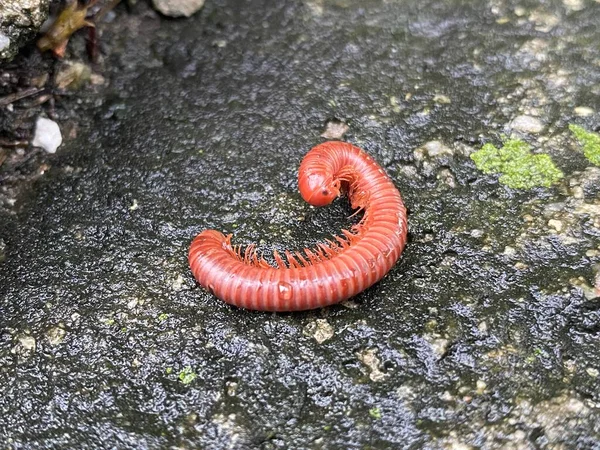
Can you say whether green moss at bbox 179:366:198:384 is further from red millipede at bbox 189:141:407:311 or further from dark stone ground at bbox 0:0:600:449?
red millipede at bbox 189:141:407:311

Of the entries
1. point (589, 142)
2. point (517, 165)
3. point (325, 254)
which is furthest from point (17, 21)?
point (589, 142)

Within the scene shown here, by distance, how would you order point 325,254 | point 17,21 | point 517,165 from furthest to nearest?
point 517,165
point 325,254
point 17,21

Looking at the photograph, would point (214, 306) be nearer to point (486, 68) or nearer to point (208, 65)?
point (208, 65)

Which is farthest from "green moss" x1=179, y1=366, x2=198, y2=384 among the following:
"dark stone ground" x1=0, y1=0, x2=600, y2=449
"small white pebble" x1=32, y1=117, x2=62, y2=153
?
"small white pebble" x1=32, y1=117, x2=62, y2=153

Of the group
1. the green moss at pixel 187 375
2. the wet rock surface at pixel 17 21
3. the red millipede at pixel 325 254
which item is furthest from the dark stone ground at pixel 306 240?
the wet rock surface at pixel 17 21

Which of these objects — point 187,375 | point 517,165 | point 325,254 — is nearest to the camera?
point 187,375

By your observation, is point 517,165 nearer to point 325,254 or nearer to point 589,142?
point 589,142

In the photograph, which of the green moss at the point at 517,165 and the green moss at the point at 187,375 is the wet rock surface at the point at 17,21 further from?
the green moss at the point at 517,165
